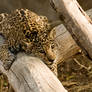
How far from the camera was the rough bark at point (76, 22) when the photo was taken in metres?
1.44

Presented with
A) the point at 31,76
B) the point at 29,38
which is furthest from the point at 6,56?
the point at 31,76

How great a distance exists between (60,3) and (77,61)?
242cm

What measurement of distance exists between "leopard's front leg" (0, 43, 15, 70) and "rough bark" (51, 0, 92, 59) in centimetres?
55

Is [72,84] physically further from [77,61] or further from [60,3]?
[60,3]

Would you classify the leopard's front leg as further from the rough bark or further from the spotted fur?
the rough bark

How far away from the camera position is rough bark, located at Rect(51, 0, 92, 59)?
1442 millimetres

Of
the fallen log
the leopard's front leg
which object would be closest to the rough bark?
the fallen log

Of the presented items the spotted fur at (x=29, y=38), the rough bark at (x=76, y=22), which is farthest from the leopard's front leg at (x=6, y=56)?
the rough bark at (x=76, y=22)

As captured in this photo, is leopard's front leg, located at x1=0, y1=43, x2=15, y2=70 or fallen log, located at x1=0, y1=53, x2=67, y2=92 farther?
leopard's front leg, located at x1=0, y1=43, x2=15, y2=70

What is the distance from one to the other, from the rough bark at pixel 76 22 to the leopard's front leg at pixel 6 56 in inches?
21.8

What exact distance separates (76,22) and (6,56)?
0.72m

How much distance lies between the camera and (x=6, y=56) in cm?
202

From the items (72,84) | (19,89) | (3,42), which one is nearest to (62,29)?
(3,42)

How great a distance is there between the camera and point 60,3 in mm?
1575
